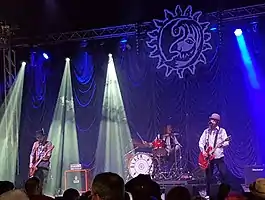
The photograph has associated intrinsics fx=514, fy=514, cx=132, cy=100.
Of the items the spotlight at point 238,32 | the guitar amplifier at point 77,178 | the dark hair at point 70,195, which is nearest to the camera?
the dark hair at point 70,195

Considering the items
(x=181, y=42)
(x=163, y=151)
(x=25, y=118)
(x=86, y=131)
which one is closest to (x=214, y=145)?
(x=163, y=151)

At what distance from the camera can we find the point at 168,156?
35.3 feet

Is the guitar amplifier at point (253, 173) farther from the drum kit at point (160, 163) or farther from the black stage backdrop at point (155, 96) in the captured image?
the drum kit at point (160, 163)

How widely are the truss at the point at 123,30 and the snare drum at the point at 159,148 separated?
283cm

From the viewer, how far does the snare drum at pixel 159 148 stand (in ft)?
35.0

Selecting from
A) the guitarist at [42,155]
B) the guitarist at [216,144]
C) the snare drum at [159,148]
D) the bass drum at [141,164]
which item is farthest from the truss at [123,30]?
the bass drum at [141,164]

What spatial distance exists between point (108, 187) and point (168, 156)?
28.0 ft

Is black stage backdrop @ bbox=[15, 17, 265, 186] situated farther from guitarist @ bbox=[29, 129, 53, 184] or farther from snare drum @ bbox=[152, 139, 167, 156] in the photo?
guitarist @ bbox=[29, 129, 53, 184]

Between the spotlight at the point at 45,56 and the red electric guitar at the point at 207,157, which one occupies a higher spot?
the spotlight at the point at 45,56

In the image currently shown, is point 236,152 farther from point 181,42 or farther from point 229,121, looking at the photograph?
point 181,42

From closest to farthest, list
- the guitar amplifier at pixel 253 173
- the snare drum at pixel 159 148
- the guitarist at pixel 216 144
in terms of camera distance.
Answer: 1. the guitar amplifier at pixel 253 173
2. the guitarist at pixel 216 144
3. the snare drum at pixel 159 148

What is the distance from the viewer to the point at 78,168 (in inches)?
474

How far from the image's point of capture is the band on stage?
982 centimetres

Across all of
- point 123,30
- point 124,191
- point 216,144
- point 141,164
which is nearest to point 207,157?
point 216,144
